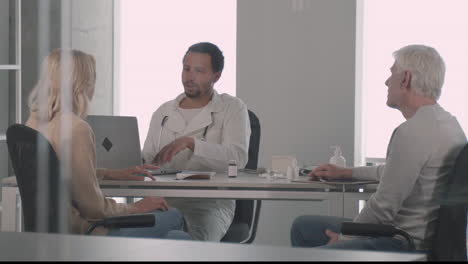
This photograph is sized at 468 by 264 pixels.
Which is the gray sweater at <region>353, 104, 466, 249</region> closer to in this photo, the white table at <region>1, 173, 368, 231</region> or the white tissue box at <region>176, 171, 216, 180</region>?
the white table at <region>1, 173, 368, 231</region>

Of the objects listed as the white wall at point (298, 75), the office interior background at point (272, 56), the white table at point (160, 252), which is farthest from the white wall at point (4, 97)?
the white table at point (160, 252)

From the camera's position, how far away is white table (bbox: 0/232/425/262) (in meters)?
0.94

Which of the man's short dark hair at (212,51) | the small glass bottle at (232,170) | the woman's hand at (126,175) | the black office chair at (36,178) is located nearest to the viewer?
the black office chair at (36,178)

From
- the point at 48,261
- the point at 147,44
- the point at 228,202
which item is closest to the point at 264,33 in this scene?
the point at 147,44

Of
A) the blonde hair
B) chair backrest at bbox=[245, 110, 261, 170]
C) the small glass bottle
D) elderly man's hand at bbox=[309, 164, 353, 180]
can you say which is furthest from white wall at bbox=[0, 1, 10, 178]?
elderly man's hand at bbox=[309, 164, 353, 180]

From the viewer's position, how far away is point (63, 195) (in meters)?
2.29

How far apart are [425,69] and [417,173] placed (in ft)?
1.11

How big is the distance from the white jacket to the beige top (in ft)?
2.28

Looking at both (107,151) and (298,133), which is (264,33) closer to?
(298,133)

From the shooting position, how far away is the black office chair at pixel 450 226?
2170 mm

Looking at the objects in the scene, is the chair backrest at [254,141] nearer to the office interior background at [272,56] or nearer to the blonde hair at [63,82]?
the office interior background at [272,56]

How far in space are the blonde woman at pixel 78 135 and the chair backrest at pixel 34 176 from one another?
4.0 inches

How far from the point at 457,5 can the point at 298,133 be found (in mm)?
1100

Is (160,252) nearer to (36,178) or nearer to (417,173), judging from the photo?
(36,178)
